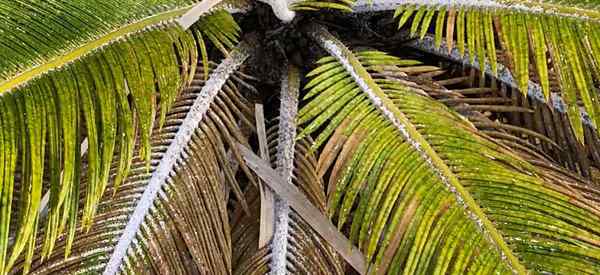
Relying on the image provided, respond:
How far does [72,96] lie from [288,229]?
1.68ft

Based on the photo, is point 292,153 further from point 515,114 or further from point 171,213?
point 515,114

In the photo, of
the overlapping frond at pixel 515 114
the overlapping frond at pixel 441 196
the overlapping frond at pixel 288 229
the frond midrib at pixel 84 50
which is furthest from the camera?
the overlapping frond at pixel 515 114

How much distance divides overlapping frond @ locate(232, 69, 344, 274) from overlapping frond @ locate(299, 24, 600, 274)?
0.10 meters

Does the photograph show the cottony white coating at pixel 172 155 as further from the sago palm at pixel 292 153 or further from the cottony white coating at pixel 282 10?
the cottony white coating at pixel 282 10

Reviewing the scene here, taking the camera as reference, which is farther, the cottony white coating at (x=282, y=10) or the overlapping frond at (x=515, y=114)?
the cottony white coating at (x=282, y=10)

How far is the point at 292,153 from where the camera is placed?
157 cm

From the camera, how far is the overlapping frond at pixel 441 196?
114cm

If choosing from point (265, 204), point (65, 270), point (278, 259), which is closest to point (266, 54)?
point (265, 204)

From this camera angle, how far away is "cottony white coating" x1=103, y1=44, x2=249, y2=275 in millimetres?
1303

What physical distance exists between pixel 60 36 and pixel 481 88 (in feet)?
3.08

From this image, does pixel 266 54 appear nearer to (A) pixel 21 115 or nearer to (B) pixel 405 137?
(B) pixel 405 137

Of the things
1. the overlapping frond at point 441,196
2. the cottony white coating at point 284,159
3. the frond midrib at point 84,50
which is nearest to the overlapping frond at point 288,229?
the cottony white coating at point 284,159

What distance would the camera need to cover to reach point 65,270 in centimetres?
129

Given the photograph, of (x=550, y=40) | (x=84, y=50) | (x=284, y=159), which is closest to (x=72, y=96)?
(x=84, y=50)
